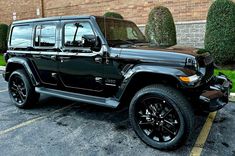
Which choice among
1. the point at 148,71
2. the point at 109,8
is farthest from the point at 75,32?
the point at 109,8

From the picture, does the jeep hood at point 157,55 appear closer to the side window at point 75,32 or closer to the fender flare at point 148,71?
the fender flare at point 148,71

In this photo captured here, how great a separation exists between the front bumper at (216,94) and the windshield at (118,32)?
1.58m

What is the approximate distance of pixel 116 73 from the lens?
3.97 m

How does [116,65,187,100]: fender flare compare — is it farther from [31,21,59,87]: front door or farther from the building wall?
the building wall

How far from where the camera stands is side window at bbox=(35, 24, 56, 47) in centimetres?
476

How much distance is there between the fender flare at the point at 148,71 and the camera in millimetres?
3370

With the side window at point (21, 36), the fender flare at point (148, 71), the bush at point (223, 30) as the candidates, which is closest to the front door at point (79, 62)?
the fender flare at point (148, 71)

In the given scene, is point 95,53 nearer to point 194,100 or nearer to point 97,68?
point 97,68

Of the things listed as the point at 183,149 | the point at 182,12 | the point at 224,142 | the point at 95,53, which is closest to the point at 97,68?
the point at 95,53

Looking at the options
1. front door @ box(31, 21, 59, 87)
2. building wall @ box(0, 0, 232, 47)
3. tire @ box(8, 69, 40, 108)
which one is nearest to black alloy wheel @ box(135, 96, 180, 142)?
front door @ box(31, 21, 59, 87)

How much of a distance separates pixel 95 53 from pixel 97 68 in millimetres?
244

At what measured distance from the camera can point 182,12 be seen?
33.4ft

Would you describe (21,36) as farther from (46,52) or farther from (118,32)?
(118,32)

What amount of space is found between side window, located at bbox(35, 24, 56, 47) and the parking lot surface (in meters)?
1.39
